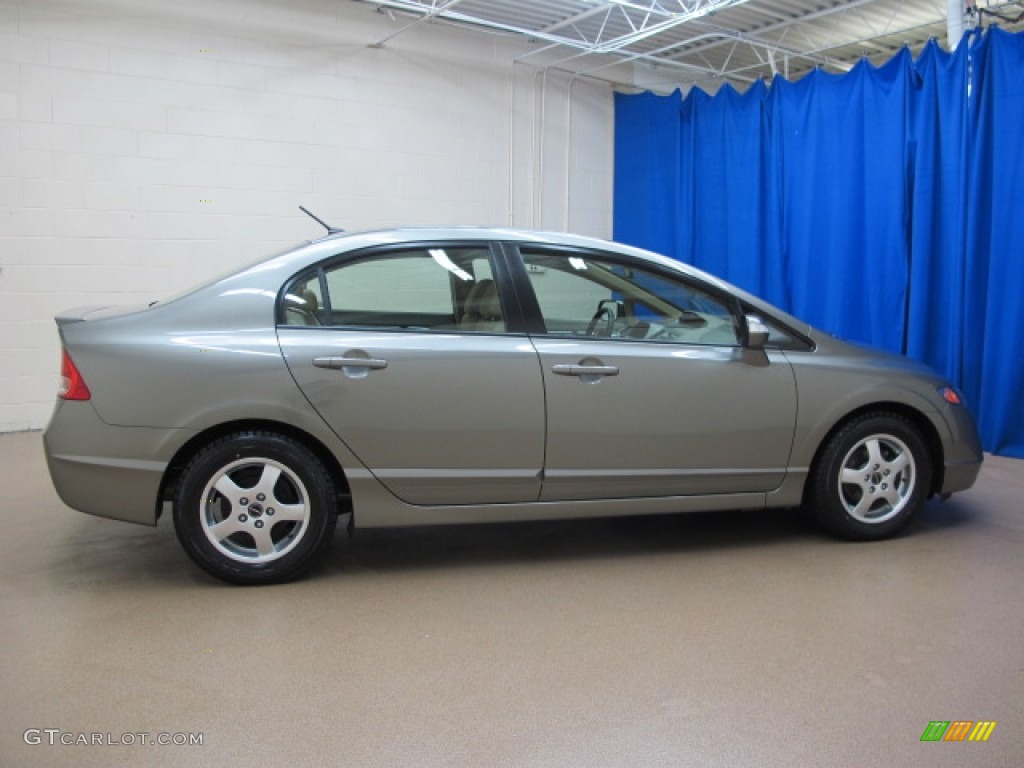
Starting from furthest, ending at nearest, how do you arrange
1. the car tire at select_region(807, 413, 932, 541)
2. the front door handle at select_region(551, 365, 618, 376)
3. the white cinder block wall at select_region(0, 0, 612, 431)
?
the white cinder block wall at select_region(0, 0, 612, 431)
the car tire at select_region(807, 413, 932, 541)
the front door handle at select_region(551, 365, 618, 376)

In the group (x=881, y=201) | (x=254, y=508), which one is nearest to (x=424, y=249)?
(x=254, y=508)

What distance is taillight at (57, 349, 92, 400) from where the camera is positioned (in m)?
2.94

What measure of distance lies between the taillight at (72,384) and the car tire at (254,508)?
0.44 m

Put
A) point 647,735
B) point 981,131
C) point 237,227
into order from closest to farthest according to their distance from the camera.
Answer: point 647,735 → point 981,131 → point 237,227

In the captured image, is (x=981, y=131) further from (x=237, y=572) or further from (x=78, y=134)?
(x=78, y=134)

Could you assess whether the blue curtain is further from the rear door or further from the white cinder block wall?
the rear door

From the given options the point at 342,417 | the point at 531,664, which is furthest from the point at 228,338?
the point at 531,664

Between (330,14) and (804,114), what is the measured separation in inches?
157

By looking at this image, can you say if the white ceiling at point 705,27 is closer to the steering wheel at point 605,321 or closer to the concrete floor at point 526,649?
the steering wheel at point 605,321

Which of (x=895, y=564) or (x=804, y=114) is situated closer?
(x=895, y=564)

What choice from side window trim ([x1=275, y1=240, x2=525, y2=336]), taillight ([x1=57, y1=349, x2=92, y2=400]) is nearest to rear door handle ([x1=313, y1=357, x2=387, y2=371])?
side window trim ([x1=275, y1=240, x2=525, y2=336])

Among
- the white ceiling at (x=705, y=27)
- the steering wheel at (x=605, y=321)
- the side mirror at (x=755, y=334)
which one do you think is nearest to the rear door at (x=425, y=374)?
the steering wheel at (x=605, y=321)

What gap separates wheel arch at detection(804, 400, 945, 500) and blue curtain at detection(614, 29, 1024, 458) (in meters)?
2.17

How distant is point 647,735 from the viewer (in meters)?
2.15
